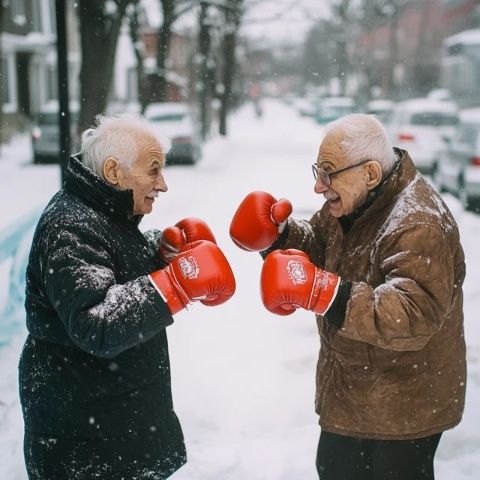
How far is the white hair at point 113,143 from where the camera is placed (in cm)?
207

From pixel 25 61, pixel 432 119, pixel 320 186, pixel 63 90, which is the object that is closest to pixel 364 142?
pixel 320 186

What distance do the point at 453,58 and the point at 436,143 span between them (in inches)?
729

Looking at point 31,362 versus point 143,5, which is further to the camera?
point 143,5

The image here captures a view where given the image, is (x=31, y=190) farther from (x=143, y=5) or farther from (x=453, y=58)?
(x=453, y=58)

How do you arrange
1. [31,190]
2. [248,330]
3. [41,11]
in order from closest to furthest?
[248,330], [31,190], [41,11]

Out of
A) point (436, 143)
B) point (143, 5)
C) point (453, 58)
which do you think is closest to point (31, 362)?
point (436, 143)

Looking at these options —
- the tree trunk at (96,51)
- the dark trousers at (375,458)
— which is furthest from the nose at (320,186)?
the tree trunk at (96,51)

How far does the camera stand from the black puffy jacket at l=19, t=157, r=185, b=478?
1.85m

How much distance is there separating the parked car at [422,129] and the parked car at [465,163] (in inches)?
98.9

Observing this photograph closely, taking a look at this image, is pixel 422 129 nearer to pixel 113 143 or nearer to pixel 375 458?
pixel 375 458

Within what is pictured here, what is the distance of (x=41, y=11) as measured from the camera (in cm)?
2825

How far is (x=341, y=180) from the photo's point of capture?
2197mm

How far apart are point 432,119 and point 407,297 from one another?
1398cm

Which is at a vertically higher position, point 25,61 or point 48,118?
point 25,61
